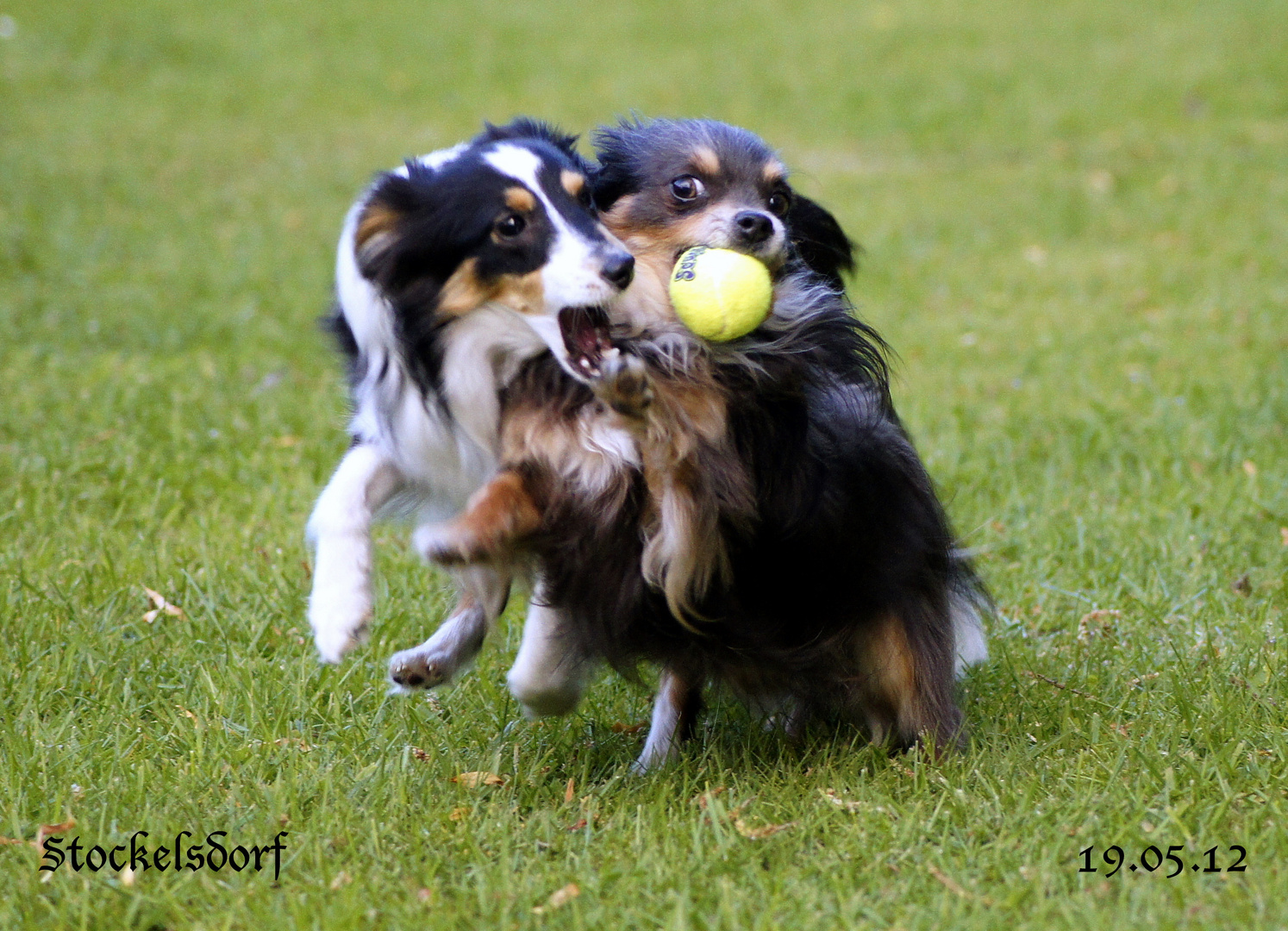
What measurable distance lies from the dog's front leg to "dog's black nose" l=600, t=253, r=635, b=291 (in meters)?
0.70

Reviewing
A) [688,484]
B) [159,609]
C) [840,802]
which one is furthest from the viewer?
[159,609]

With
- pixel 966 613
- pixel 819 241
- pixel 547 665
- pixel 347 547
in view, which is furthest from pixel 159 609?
pixel 966 613

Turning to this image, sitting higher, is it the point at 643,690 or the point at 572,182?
the point at 572,182

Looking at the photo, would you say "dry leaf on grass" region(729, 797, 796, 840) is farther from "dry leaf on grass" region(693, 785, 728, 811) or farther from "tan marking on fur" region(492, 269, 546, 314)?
"tan marking on fur" region(492, 269, 546, 314)

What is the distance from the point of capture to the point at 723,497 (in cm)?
283

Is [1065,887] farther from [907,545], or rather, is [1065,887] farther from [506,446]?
[506,446]

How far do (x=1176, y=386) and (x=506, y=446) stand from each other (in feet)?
13.4

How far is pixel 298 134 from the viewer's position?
41.0 ft

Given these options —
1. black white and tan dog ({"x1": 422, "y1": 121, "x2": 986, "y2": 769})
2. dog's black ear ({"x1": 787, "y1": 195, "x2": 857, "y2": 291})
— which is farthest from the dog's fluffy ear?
dog's black ear ({"x1": 787, "y1": 195, "x2": 857, "y2": 291})

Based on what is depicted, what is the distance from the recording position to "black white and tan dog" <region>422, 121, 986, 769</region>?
2.78m

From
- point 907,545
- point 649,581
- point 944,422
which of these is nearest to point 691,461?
point 649,581

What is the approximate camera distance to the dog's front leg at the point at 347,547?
2752 mm

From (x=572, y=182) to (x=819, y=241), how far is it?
0.79 metres

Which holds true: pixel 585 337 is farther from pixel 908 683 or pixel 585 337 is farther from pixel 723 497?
pixel 908 683
